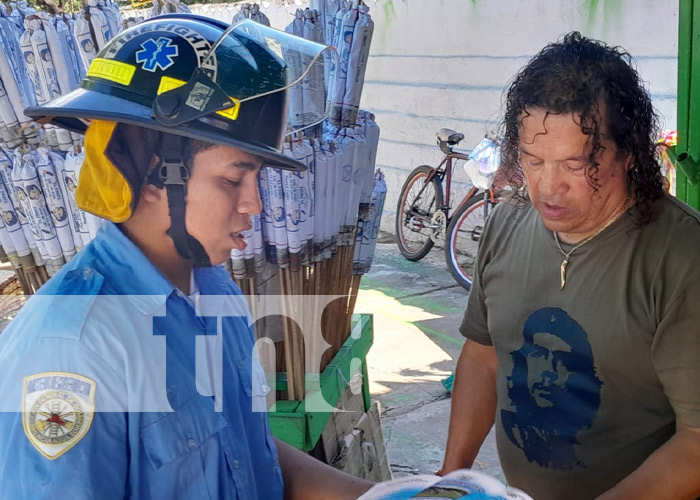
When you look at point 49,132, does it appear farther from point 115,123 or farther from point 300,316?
point 115,123

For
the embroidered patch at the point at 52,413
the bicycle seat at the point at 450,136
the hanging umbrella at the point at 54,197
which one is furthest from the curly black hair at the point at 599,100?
the bicycle seat at the point at 450,136

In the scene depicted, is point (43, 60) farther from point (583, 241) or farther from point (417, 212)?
point (417, 212)

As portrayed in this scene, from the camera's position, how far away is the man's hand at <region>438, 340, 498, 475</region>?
2.00m

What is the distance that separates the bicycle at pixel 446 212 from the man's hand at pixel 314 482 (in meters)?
4.17

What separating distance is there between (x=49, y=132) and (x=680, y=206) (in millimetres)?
1863

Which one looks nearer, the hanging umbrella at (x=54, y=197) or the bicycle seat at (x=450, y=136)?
the hanging umbrella at (x=54, y=197)

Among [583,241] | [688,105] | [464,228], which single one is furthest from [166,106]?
[464,228]

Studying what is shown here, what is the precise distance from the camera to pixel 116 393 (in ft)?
3.46

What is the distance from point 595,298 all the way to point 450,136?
485 cm

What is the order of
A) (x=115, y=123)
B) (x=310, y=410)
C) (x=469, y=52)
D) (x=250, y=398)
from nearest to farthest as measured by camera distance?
(x=115, y=123) → (x=250, y=398) → (x=310, y=410) → (x=469, y=52)

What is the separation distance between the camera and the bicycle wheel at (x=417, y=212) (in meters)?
6.66

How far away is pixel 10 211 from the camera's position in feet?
7.34

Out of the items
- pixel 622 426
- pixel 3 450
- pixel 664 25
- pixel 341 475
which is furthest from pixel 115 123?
pixel 664 25

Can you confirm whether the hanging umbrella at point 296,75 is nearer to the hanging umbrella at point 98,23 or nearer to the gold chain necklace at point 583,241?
the hanging umbrella at point 98,23
